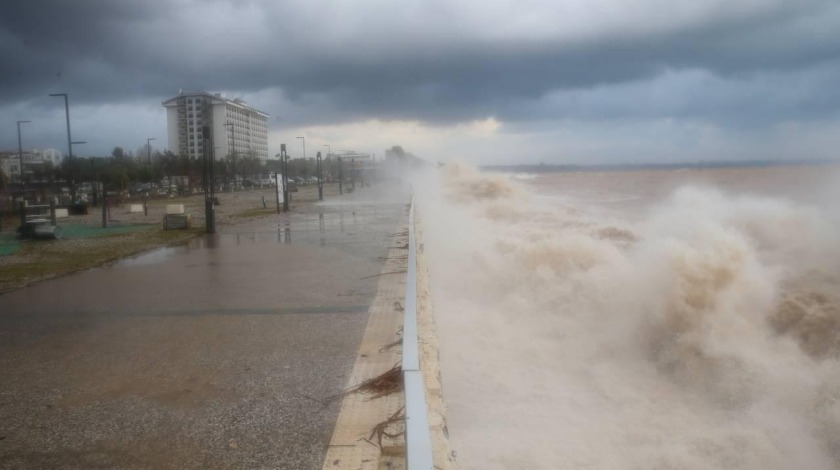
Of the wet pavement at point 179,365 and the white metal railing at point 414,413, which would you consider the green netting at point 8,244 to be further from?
the white metal railing at point 414,413

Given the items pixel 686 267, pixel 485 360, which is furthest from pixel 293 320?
pixel 686 267

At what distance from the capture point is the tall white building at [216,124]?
53041 mm

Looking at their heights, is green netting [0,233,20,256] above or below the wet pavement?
above

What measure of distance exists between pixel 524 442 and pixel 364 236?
11983 mm

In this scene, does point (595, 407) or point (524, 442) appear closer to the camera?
point (524, 442)

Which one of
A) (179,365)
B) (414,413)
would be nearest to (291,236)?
(179,365)

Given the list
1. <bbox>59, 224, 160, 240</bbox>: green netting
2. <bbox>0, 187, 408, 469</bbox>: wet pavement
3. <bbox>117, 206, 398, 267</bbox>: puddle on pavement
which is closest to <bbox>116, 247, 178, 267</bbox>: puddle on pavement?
<bbox>117, 206, 398, 267</bbox>: puddle on pavement

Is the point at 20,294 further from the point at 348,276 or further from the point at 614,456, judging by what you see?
the point at 614,456

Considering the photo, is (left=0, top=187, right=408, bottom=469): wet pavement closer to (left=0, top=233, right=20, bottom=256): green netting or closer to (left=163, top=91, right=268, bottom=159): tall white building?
(left=0, top=233, right=20, bottom=256): green netting

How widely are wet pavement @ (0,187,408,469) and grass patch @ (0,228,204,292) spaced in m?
1.01

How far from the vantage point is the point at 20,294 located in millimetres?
9289

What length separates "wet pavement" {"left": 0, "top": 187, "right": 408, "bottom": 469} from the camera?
13.1 ft

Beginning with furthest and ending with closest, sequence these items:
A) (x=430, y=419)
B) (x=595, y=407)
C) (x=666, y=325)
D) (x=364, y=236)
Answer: (x=364, y=236) < (x=666, y=325) < (x=595, y=407) < (x=430, y=419)

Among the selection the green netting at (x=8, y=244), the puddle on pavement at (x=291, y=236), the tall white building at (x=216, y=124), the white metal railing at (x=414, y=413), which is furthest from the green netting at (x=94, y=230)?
the tall white building at (x=216, y=124)
